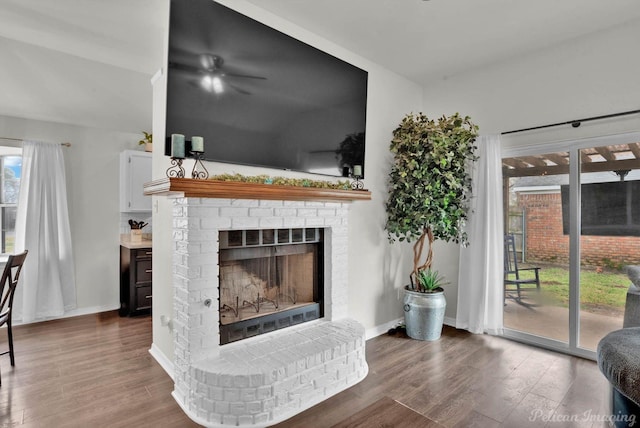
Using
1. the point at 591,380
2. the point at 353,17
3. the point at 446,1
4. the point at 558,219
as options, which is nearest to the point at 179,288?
the point at 353,17

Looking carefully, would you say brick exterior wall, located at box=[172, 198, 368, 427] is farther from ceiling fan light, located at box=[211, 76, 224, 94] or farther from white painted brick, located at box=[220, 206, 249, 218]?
ceiling fan light, located at box=[211, 76, 224, 94]

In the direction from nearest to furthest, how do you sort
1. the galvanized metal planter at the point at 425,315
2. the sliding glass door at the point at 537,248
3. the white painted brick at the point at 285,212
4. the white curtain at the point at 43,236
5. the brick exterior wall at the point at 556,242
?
the white painted brick at the point at 285,212, the brick exterior wall at the point at 556,242, the sliding glass door at the point at 537,248, the galvanized metal planter at the point at 425,315, the white curtain at the point at 43,236

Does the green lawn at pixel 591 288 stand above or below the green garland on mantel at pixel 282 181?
below

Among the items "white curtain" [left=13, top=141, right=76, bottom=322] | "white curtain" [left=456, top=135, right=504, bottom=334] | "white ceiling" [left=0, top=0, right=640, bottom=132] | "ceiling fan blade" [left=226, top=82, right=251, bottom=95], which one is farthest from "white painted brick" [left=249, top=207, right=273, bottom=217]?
"white curtain" [left=13, top=141, right=76, bottom=322]

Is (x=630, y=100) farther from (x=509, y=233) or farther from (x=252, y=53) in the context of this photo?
(x=252, y=53)

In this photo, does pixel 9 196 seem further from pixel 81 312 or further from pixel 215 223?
pixel 215 223

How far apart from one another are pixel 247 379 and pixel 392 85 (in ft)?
10.5

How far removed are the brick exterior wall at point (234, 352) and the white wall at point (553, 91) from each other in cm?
207

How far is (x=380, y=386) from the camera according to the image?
2.47 metres

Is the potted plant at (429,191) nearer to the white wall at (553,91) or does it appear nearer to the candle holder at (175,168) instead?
the white wall at (553,91)

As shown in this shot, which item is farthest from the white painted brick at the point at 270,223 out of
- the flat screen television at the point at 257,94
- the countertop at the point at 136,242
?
the countertop at the point at 136,242

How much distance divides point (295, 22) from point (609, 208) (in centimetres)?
314

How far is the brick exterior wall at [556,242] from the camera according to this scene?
283 centimetres

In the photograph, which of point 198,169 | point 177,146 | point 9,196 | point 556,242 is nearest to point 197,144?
point 177,146
